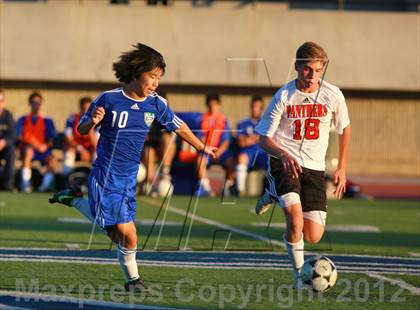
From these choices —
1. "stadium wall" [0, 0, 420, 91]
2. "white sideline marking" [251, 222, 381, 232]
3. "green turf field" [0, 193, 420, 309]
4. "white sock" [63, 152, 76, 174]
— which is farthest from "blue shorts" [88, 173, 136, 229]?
"stadium wall" [0, 0, 420, 91]

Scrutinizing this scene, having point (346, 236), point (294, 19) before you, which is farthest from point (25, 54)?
point (346, 236)

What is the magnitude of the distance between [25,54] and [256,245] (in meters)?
20.8

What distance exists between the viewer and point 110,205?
8.36 metres

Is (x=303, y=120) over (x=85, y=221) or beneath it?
over

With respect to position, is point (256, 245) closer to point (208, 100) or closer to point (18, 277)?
point (18, 277)

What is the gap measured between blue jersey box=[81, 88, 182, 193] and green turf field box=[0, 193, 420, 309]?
0.82 meters

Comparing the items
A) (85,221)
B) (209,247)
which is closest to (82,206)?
(209,247)

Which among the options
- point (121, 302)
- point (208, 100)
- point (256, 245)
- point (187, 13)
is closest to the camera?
point (121, 302)

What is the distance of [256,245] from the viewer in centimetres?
1231

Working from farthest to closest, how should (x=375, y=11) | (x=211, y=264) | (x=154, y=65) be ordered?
(x=375, y=11) < (x=211, y=264) < (x=154, y=65)

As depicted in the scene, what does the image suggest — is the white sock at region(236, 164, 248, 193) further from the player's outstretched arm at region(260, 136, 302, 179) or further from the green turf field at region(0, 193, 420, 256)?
the player's outstretched arm at region(260, 136, 302, 179)

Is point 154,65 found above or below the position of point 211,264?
above

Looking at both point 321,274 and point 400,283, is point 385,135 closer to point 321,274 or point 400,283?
point 400,283

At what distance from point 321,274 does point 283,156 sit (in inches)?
40.1
